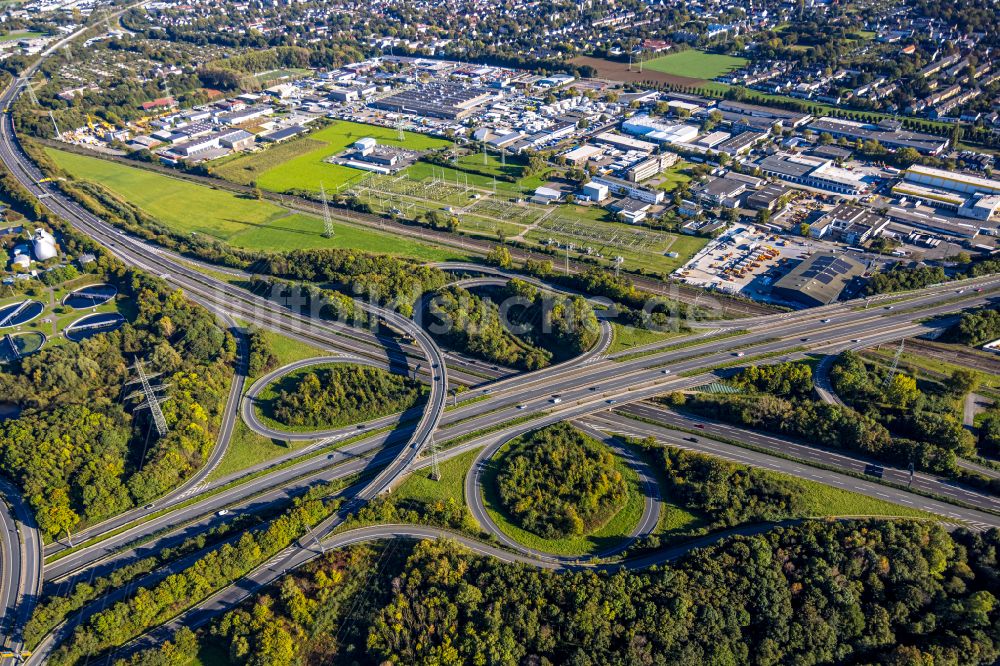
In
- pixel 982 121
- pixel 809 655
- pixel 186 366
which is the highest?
pixel 982 121

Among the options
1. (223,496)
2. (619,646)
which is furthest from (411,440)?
(619,646)

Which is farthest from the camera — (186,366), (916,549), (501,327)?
(501,327)

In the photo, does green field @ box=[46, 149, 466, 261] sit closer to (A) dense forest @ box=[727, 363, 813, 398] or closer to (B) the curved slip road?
(B) the curved slip road

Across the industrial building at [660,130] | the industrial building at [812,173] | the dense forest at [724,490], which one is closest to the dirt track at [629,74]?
the industrial building at [660,130]

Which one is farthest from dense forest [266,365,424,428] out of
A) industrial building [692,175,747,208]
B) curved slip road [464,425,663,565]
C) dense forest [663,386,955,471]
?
industrial building [692,175,747,208]

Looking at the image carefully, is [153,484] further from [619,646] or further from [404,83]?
[404,83]
